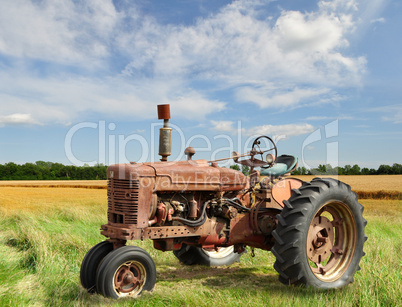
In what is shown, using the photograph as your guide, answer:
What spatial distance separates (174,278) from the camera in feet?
17.0

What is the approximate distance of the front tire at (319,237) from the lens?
13.9ft

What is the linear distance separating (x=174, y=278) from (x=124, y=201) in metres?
1.67

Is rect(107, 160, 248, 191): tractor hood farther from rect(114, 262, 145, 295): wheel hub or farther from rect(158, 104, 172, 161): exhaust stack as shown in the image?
rect(114, 262, 145, 295): wheel hub

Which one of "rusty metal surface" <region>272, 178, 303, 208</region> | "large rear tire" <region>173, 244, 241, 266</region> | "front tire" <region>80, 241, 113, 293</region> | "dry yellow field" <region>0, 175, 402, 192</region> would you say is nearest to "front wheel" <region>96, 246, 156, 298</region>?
"front tire" <region>80, 241, 113, 293</region>

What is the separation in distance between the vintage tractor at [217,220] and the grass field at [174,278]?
247 mm

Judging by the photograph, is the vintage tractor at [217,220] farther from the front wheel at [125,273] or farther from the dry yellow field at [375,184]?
the dry yellow field at [375,184]

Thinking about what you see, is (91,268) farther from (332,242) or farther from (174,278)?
(332,242)

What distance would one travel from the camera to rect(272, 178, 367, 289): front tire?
4.25 metres

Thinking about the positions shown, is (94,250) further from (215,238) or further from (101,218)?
(101,218)

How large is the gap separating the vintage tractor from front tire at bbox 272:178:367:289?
1 centimetres

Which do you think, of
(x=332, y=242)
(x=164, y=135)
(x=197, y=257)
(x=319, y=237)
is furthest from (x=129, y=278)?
(x=332, y=242)

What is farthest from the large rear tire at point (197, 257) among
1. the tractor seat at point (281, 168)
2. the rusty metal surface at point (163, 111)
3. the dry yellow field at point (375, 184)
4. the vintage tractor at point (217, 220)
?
the dry yellow field at point (375, 184)

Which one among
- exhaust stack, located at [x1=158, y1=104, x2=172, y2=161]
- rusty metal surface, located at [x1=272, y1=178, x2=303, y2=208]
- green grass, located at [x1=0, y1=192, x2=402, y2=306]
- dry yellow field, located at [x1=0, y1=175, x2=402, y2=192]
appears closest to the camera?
green grass, located at [x1=0, y1=192, x2=402, y2=306]

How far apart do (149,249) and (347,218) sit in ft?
11.6
